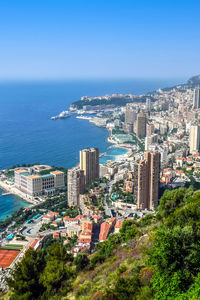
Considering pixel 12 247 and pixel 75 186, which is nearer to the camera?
pixel 12 247

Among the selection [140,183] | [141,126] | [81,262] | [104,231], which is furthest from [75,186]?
[141,126]

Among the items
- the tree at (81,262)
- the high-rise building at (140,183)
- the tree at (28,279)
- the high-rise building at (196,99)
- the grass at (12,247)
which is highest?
the high-rise building at (196,99)

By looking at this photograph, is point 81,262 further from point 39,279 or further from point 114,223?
point 114,223

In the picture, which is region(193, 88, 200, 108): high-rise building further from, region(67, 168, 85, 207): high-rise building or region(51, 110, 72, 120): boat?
region(67, 168, 85, 207): high-rise building

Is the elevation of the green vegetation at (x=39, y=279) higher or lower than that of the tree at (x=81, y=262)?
higher

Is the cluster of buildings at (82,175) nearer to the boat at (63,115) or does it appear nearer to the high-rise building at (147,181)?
the high-rise building at (147,181)

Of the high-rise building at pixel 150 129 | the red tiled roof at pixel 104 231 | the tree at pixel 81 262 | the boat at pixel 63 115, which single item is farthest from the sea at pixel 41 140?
the tree at pixel 81 262
